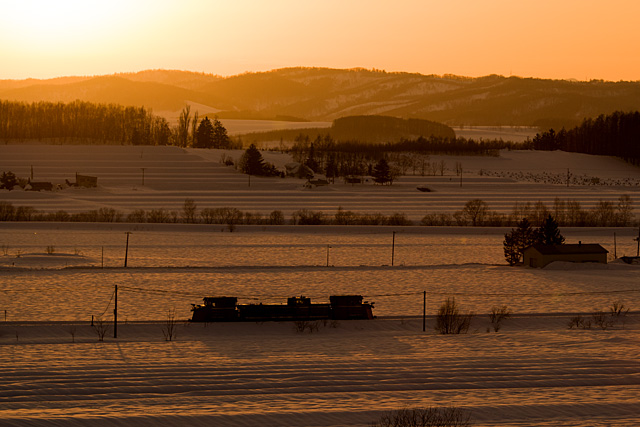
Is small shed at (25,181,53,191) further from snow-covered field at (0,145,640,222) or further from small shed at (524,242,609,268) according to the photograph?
small shed at (524,242,609,268)

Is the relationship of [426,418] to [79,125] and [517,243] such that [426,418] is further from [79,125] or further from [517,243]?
[79,125]

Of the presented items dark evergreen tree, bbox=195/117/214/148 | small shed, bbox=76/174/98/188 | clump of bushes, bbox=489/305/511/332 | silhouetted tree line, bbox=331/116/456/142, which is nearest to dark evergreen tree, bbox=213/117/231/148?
dark evergreen tree, bbox=195/117/214/148

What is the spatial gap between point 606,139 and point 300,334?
97314mm

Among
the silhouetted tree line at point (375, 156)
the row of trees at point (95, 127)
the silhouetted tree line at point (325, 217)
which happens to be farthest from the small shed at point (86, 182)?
the row of trees at point (95, 127)

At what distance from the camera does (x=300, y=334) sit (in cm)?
2227

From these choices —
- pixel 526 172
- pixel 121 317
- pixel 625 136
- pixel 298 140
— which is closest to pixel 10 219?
pixel 121 317

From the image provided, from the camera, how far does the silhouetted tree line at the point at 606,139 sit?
10262 centimetres

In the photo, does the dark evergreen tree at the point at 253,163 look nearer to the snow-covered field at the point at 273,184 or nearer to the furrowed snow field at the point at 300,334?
the snow-covered field at the point at 273,184

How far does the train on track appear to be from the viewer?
23297 millimetres

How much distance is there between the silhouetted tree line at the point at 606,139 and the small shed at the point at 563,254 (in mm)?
70923

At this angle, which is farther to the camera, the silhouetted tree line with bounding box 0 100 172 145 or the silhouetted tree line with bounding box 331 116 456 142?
the silhouetted tree line with bounding box 331 116 456 142

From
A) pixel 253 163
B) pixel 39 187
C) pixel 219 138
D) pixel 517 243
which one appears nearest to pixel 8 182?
pixel 39 187

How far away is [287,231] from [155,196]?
21.4m

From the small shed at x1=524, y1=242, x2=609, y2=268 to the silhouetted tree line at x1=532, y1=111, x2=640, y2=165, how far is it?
70923 millimetres
